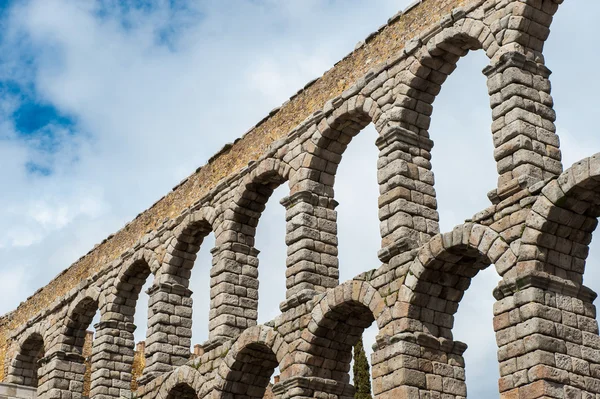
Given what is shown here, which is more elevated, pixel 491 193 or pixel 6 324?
pixel 6 324

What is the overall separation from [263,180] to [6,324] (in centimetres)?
1397

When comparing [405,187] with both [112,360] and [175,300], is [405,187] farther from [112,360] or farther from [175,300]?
[112,360]

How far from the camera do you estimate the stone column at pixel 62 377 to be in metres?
28.0

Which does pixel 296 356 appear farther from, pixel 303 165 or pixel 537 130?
pixel 537 130

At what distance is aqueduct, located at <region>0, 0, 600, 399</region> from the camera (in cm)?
1546

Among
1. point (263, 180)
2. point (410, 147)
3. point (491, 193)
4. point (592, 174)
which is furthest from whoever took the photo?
point (263, 180)

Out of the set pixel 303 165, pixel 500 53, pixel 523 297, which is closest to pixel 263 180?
pixel 303 165

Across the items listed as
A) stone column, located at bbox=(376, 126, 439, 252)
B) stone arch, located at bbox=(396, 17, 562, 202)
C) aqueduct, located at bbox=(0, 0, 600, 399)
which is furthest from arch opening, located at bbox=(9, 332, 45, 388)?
stone arch, located at bbox=(396, 17, 562, 202)

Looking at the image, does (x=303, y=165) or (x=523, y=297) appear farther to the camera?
(x=303, y=165)

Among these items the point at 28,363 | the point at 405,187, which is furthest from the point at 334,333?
the point at 28,363

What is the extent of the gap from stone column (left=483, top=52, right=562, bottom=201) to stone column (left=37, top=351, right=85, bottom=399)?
52.4 ft

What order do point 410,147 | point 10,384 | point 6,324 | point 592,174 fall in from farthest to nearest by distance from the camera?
1. point 6,324
2. point 10,384
3. point 410,147
4. point 592,174

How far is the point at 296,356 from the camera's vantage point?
19.5 meters

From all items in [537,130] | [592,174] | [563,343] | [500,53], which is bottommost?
[563,343]
